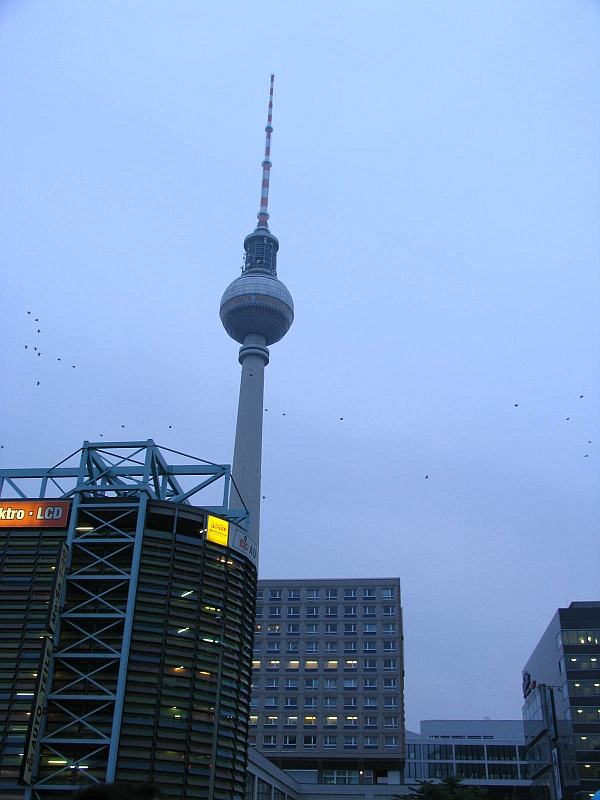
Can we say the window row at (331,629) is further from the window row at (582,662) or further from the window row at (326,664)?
the window row at (582,662)

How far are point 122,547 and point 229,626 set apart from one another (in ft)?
27.9

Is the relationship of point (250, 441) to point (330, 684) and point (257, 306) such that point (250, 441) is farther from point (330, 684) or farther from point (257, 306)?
point (330, 684)

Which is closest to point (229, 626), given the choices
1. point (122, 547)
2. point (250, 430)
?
point (122, 547)

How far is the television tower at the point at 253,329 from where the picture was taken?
475ft

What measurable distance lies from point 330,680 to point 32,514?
8668cm

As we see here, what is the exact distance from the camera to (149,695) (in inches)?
1822

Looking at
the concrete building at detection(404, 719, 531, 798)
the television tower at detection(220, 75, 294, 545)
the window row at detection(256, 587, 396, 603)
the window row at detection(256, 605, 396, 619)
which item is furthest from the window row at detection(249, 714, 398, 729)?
the concrete building at detection(404, 719, 531, 798)

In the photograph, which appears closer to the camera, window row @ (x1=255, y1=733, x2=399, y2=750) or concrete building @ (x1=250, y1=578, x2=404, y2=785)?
window row @ (x1=255, y1=733, x2=399, y2=750)

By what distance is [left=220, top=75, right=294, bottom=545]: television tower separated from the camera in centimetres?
14488

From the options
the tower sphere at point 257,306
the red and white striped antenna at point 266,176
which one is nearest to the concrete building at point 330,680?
the tower sphere at point 257,306

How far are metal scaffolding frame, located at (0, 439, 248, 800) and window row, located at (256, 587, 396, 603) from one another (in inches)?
3244

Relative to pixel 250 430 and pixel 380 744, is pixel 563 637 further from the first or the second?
pixel 250 430

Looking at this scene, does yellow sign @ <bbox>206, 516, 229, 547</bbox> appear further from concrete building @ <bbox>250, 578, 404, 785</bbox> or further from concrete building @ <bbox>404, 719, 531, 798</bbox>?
concrete building @ <bbox>404, 719, 531, 798</bbox>

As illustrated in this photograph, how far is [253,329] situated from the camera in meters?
159
